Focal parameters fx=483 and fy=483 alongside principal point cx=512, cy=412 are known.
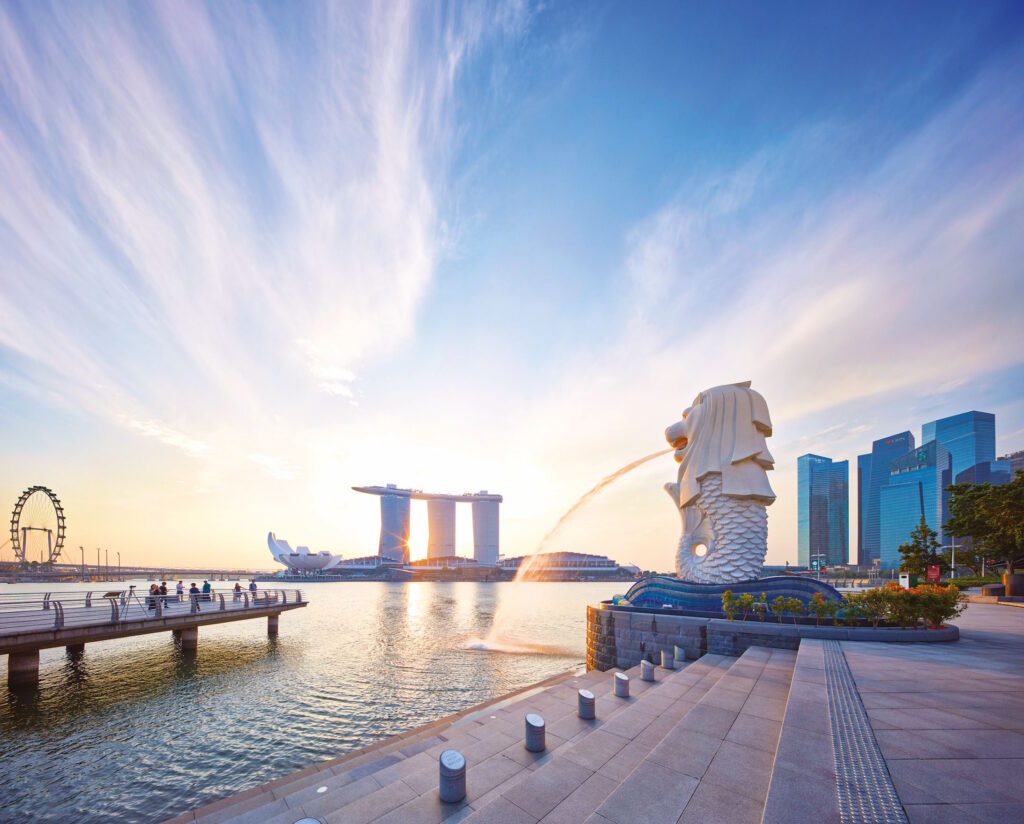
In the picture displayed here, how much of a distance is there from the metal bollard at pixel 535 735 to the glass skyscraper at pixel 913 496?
18291 cm

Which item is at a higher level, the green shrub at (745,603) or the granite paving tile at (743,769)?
the granite paving tile at (743,769)

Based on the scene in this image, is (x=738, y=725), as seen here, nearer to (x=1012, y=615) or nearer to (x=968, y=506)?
(x=1012, y=615)

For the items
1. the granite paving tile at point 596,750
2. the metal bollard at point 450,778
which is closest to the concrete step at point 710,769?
the granite paving tile at point 596,750

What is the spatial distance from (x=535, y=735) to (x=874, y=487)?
759ft

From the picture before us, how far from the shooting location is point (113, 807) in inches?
373

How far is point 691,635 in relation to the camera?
15.6 m

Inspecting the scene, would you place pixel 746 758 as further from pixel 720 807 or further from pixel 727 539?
pixel 727 539

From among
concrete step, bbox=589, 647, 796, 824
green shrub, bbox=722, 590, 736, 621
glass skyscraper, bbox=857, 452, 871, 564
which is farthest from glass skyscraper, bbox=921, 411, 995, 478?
concrete step, bbox=589, 647, 796, 824

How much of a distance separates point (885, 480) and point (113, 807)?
9128 inches

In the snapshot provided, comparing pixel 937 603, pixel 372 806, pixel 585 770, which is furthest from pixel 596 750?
pixel 937 603

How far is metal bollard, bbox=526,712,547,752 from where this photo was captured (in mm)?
8539

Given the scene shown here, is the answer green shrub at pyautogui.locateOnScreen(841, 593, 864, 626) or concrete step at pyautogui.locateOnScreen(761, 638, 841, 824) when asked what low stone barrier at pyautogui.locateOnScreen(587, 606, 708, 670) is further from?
concrete step at pyautogui.locateOnScreen(761, 638, 841, 824)

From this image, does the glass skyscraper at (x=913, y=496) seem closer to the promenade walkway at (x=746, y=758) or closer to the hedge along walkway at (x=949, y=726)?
the hedge along walkway at (x=949, y=726)

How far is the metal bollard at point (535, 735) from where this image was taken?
854 cm
